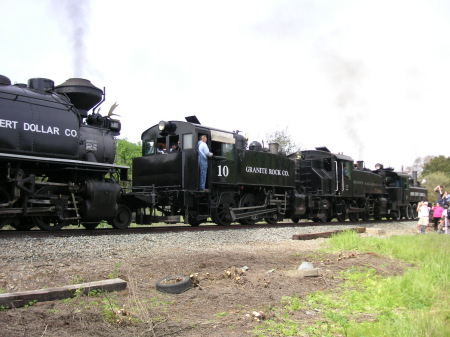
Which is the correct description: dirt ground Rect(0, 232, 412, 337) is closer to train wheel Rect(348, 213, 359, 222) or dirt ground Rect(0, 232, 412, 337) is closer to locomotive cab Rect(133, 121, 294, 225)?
locomotive cab Rect(133, 121, 294, 225)

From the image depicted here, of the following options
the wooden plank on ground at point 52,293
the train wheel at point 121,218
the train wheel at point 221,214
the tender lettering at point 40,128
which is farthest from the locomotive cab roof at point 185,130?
the wooden plank on ground at point 52,293

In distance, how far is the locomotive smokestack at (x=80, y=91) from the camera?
33.1 feet

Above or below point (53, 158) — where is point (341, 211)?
below

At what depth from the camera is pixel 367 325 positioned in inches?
A: 134

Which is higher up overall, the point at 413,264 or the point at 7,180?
the point at 7,180

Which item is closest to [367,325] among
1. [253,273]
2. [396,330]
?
[396,330]

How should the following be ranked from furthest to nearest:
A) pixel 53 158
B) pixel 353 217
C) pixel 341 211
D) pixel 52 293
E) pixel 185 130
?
pixel 353 217
pixel 341 211
pixel 185 130
pixel 53 158
pixel 52 293

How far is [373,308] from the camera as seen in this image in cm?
412

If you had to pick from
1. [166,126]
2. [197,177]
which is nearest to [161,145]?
[166,126]

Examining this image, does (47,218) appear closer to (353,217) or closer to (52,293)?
(52,293)

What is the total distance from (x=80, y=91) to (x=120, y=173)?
7.54 ft

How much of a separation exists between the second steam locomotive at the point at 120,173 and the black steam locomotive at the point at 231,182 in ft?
0.11

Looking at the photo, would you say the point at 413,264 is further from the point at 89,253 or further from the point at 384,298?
the point at 89,253

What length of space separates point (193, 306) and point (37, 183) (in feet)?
20.2
